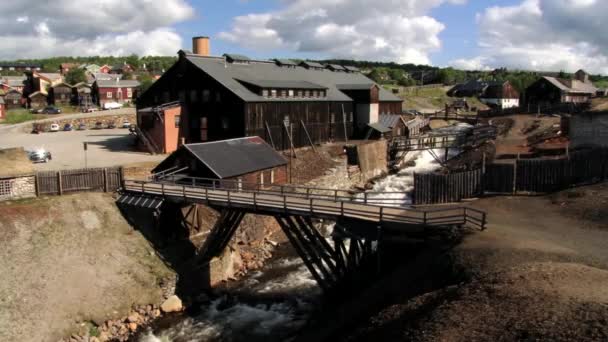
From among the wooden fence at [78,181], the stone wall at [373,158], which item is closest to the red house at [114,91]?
the stone wall at [373,158]

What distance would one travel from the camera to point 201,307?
27188mm

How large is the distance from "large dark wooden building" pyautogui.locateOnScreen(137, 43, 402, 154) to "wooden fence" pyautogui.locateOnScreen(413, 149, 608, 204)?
20.2 m

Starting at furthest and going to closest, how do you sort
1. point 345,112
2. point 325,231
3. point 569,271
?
point 345,112 → point 325,231 → point 569,271

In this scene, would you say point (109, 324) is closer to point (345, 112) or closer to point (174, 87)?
point (174, 87)

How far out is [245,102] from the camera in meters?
43.3

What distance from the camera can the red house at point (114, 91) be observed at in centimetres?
9744

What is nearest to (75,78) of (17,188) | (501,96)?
(17,188)

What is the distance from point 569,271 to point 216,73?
36.8 m

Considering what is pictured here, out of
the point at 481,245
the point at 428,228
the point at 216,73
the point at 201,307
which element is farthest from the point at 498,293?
the point at 216,73

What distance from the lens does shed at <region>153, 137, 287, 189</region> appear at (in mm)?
32094

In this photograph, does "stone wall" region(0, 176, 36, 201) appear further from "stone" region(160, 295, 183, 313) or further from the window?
"stone" region(160, 295, 183, 313)

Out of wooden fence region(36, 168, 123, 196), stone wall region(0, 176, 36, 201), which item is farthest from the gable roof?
stone wall region(0, 176, 36, 201)

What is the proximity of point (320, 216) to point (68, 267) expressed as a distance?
13.3 m

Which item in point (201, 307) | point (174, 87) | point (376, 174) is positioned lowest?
point (201, 307)
